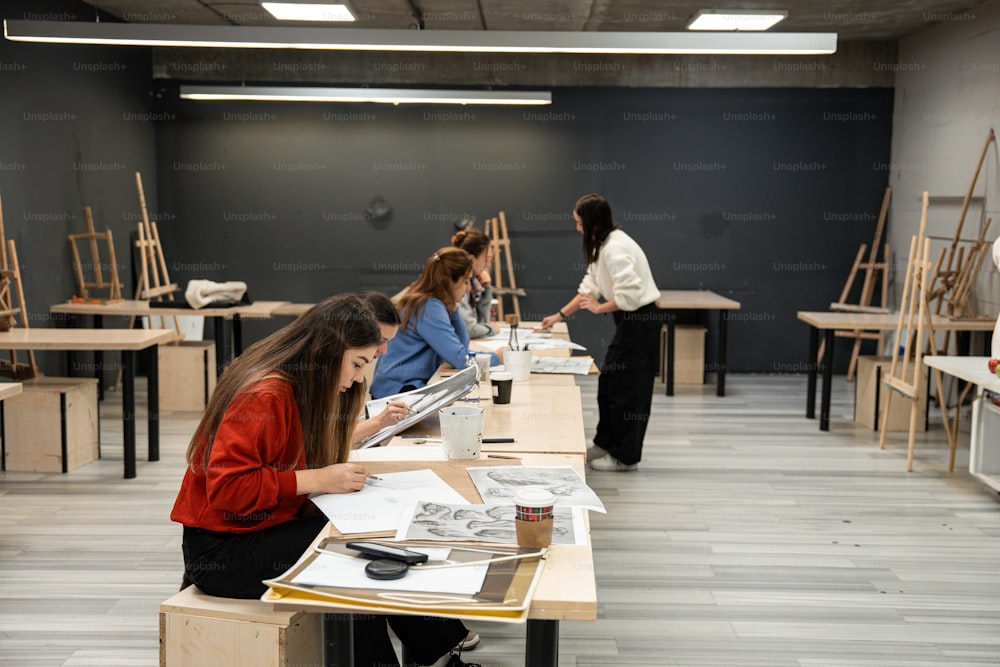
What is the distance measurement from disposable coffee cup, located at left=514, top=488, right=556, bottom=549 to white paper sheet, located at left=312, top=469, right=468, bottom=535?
288 millimetres

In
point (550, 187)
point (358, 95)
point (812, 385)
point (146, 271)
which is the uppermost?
point (358, 95)

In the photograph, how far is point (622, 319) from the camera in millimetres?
5191

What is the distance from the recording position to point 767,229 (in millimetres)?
8695

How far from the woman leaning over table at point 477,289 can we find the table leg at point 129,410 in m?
1.76

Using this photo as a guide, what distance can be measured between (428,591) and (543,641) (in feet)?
0.81

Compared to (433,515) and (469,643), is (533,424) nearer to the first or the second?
(469,643)

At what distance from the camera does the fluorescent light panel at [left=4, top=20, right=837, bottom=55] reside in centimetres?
443

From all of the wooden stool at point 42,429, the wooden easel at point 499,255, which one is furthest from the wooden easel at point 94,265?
the wooden easel at point 499,255

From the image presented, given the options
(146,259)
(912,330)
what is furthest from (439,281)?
(146,259)

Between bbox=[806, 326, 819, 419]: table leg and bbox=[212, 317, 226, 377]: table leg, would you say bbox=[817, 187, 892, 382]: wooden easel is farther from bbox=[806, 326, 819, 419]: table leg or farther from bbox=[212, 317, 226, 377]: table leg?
bbox=[212, 317, 226, 377]: table leg

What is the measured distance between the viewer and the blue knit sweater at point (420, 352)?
Answer: 408 cm

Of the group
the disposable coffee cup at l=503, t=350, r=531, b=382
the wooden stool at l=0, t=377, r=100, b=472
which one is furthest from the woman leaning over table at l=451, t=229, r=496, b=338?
the wooden stool at l=0, t=377, r=100, b=472

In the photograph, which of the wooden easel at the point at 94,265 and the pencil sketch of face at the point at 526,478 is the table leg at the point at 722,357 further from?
the pencil sketch of face at the point at 526,478

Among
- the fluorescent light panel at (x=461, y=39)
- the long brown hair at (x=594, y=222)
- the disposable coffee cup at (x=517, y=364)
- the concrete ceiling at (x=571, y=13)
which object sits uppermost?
the concrete ceiling at (x=571, y=13)
